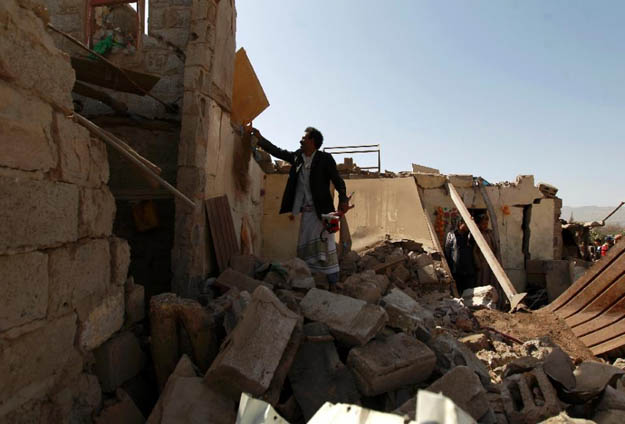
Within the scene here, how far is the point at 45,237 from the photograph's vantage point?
220 cm

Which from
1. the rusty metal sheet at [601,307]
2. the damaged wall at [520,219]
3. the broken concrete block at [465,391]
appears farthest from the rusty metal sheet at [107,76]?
the damaged wall at [520,219]

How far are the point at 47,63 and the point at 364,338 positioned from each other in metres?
2.49

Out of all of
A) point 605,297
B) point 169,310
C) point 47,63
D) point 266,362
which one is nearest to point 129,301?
point 169,310

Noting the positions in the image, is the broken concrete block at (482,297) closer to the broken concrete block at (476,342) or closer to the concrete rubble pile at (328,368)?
the broken concrete block at (476,342)

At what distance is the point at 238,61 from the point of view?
5840mm

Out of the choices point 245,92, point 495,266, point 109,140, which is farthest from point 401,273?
point 109,140

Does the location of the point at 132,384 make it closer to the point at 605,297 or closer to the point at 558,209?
the point at 605,297

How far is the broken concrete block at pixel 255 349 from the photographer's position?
2348 mm

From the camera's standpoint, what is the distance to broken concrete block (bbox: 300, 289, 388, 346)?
2.80m

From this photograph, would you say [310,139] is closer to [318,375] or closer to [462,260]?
[318,375]

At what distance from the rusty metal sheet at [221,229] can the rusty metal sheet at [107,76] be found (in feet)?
4.59

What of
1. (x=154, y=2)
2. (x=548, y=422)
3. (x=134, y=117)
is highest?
(x=154, y=2)

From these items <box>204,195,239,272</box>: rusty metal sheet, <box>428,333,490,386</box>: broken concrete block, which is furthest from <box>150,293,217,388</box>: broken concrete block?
<box>204,195,239,272</box>: rusty metal sheet

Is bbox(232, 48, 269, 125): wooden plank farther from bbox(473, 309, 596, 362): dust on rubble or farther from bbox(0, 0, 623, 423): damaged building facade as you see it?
bbox(473, 309, 596, 362): dust on rubble
